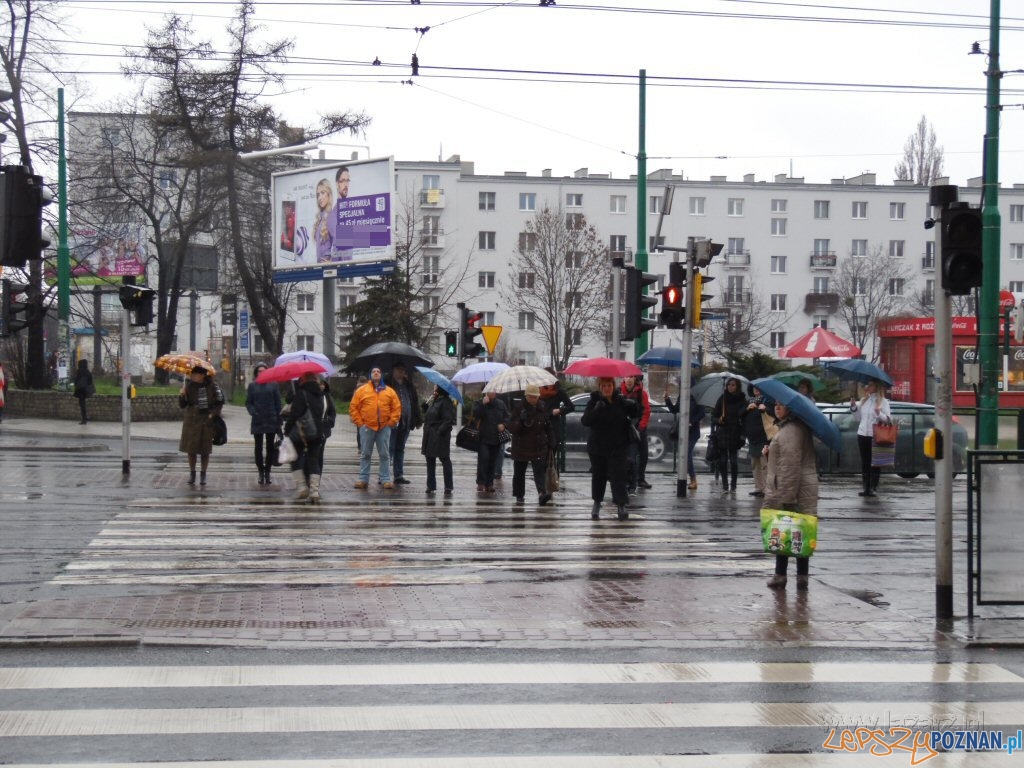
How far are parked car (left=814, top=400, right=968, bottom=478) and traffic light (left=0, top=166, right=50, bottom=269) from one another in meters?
14.0

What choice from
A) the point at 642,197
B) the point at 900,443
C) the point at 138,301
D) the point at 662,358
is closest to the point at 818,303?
the point at 642,197

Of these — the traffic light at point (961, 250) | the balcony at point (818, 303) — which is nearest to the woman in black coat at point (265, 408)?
the traffic light at point (961, 250)

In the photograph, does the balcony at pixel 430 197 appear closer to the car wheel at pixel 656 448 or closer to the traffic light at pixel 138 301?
the car wheel at pixel 656 448

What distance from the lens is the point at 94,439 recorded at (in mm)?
28594

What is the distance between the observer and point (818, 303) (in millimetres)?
81438

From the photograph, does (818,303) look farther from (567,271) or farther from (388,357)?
(388,357)

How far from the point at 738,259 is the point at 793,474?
72.7 m

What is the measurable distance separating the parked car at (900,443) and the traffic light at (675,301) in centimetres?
483

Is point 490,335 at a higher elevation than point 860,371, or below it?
higher

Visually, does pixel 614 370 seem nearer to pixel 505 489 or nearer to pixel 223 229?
pixel 505 489

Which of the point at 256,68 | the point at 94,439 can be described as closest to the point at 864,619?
the point at 94,439

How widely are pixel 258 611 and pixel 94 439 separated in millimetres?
20737

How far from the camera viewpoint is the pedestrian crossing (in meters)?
5.91

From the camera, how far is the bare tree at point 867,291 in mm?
73750
